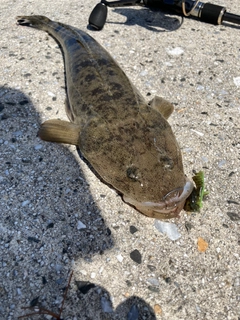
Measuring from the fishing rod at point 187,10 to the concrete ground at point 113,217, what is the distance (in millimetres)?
686

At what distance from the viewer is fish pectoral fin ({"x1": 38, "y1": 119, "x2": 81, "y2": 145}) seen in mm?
3066

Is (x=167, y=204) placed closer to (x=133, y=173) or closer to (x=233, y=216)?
(x=133, y=173)

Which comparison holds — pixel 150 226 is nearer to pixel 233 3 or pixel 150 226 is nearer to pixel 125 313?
pixel 125 313

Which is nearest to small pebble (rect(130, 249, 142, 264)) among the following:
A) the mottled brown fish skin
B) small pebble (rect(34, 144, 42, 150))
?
the mottled brown fish skin

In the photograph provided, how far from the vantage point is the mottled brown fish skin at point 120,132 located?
247 centimetres

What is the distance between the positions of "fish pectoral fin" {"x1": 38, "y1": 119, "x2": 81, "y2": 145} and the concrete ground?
0.32 ft

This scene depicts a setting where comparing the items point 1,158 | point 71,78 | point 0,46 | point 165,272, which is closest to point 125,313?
point 165,272

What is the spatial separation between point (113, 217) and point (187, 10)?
331cm

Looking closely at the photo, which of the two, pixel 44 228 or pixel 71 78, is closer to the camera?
pixel 44 228

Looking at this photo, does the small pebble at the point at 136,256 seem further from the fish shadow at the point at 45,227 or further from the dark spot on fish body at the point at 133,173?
the dark spot on fish body at the point at 133,173

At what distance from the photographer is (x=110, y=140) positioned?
2.75m

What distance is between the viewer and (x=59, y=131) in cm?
310

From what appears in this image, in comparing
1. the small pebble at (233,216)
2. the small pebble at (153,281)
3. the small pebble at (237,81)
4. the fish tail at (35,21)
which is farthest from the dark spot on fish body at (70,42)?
the small pebble at (153,281)

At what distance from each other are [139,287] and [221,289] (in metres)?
0.55
